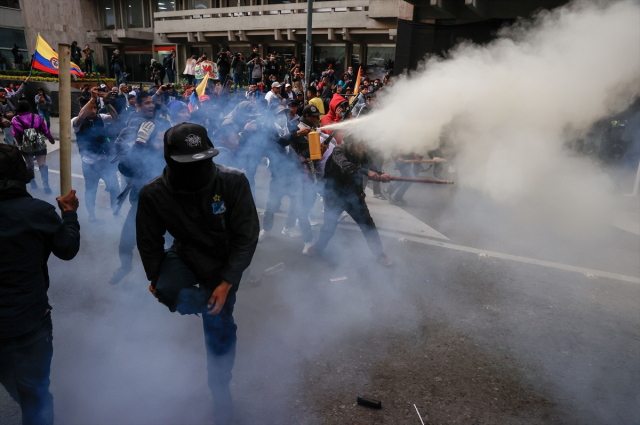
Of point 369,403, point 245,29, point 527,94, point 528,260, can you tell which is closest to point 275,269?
point 369,403

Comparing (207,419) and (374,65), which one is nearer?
(207,419)

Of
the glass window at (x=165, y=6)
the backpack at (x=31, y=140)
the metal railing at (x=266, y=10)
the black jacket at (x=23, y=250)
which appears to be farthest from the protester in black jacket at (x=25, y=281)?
the glass window at (x=165, y=6)

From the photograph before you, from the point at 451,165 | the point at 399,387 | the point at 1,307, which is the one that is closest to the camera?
the point at 1,307

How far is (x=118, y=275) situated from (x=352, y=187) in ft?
8.52

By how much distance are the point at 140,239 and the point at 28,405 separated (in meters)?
0.98

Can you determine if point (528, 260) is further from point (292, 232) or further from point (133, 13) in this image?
point (133, 13)

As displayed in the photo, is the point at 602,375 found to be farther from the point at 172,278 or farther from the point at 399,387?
the point at 172,278

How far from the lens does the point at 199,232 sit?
2.27m

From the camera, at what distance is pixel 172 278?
2285 mm

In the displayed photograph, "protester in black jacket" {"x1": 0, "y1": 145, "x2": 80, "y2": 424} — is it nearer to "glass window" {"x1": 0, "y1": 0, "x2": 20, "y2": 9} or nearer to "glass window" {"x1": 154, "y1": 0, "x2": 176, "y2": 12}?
"glass window" {"x1": 154, "y1": 0, "x2": 176, "y2": 12}

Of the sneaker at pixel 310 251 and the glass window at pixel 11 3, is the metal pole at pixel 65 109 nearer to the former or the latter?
the sneaker at pixel 310 251

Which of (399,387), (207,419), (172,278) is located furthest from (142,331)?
(399,387)

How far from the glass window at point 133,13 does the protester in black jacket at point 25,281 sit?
1525 inches

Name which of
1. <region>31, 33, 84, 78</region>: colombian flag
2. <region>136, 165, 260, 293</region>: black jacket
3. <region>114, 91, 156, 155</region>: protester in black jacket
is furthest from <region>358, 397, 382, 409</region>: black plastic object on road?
<region>31, 33, 84, 78</region>: colombian flag
